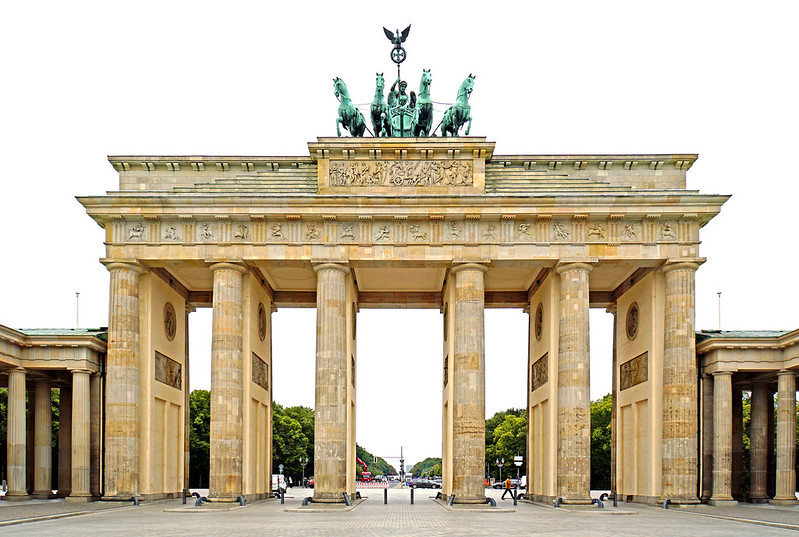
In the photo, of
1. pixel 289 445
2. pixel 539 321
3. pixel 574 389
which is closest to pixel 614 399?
pixel 539 321

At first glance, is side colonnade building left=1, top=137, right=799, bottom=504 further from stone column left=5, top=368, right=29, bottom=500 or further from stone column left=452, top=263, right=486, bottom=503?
stone column left=5, top=368, right=29, bottom=500

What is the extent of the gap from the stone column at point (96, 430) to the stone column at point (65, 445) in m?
4.27

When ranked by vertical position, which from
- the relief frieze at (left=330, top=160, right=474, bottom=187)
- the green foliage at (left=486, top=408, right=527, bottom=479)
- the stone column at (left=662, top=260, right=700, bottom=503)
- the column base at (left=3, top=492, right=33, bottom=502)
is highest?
the relief frieze at (left=330, top=160, right=474, bottom=187)

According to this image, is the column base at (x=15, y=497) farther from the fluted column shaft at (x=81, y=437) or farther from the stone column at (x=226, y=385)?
the stone column at (x=226, y=385)

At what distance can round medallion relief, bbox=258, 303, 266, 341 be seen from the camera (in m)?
49.7

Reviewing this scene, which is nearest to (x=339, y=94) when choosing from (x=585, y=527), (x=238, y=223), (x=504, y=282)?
(x=238, y=223)

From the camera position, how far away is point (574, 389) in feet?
137

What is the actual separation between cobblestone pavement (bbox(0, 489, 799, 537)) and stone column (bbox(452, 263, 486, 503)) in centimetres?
231

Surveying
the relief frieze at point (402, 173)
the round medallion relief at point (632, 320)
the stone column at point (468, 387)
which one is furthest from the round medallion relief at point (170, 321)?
the round medallion relief at point (632, 320)

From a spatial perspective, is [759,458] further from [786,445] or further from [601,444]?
[601,444]

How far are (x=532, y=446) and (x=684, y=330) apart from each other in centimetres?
1229

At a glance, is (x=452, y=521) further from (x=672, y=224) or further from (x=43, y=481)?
(x=43, y=481)

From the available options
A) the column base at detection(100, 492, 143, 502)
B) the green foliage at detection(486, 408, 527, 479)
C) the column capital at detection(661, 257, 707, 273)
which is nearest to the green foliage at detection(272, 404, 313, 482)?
the green foliage at detection(486, 408, 527, 479)

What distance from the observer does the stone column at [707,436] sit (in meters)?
43.5
